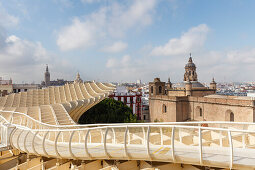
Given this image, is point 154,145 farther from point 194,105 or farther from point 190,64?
point 190,64

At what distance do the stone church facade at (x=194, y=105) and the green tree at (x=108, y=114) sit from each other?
9206 mm

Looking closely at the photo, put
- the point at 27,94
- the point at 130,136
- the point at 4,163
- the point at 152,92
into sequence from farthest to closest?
the point at 152,92
the point at 27,94
the point at 4,163
the point at 130,136

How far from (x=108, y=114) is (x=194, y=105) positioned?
15.6 meters

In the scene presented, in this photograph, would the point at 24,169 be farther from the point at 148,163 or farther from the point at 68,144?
the point at 148,163

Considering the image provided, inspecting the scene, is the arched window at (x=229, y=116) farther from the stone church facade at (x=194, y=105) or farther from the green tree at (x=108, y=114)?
the green tree at (x=108, y=114)

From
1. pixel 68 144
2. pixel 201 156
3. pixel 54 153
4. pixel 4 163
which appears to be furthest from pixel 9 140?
pixel 201 156

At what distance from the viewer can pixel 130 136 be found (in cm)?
669

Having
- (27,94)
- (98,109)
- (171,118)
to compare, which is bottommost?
(171,118)

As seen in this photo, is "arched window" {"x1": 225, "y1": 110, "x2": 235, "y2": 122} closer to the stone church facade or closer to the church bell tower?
the stone church facade

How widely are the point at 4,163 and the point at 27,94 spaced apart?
1918cm

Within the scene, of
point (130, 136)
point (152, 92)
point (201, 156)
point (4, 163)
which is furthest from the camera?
point (152, 92)

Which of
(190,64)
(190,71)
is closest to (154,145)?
(190,71)

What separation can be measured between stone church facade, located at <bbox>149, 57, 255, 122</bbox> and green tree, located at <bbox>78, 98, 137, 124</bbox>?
Answer: 921cm

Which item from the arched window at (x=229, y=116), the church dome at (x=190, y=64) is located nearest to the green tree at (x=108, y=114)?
the arched window at (x=229, y=116)
